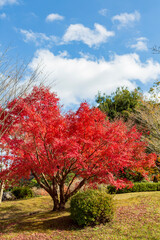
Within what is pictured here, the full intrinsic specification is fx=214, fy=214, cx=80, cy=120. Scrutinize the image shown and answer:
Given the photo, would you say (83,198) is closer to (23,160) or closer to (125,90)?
(23,160)

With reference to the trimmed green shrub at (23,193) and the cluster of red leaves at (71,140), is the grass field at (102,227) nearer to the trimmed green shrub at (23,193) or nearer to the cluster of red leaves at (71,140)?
the cluster of red leaves at (71,140)

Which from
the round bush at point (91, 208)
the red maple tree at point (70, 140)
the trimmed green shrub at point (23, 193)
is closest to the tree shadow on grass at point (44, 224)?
the round bush at point (91, 208)

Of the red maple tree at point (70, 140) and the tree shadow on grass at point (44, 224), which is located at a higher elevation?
the red maple tree at point (70, 140)

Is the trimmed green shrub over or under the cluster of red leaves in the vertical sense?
under

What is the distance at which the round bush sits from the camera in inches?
327

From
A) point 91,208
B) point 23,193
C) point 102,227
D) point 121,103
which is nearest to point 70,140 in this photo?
point 91,208

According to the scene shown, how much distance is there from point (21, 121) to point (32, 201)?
9294 millimetres

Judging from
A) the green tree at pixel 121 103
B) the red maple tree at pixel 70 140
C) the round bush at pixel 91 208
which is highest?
the green tree at pixel 121 103

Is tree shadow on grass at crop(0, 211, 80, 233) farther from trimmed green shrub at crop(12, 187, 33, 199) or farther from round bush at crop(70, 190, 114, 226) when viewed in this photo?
trimmed green shrub at crop(12, 187, 33, 199)

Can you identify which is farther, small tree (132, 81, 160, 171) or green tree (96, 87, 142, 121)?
green tree (96, 87, 142, 121)

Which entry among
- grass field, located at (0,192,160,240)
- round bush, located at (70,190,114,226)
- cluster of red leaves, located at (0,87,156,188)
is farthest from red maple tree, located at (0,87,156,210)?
grass field, located at (0,192,160,240)

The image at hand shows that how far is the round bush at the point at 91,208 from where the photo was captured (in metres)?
8.30

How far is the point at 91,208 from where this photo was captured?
27.3 ft

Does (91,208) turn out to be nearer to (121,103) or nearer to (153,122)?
(153,122)
